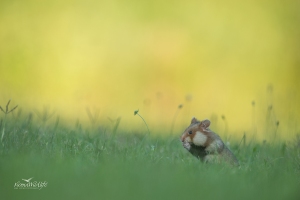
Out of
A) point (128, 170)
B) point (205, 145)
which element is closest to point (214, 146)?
point (205, 145)

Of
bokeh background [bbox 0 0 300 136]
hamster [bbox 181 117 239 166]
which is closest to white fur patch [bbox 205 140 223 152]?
hamster [bbox 181 117 239 166]

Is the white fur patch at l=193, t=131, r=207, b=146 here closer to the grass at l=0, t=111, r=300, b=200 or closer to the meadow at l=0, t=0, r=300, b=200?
the grass at l=0, t=111, r=300, b=200

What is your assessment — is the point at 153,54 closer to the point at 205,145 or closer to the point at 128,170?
the point at 205,145

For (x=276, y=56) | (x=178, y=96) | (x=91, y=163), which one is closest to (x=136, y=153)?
(x=91, y=163)

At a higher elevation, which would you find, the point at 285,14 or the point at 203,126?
the point at 285,14

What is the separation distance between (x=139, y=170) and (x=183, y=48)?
9726 mm

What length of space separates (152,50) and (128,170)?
970 centimetres

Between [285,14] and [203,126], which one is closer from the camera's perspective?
[203,126]

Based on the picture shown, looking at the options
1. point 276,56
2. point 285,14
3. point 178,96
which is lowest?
point 178,96

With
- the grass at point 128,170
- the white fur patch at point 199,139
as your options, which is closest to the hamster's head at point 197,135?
the white fur patch at point 199,139

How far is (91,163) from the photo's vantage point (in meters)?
4.48

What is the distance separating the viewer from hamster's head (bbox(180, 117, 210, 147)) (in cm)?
537

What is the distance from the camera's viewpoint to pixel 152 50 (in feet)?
44.7

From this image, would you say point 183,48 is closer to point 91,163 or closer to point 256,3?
point 256,3
